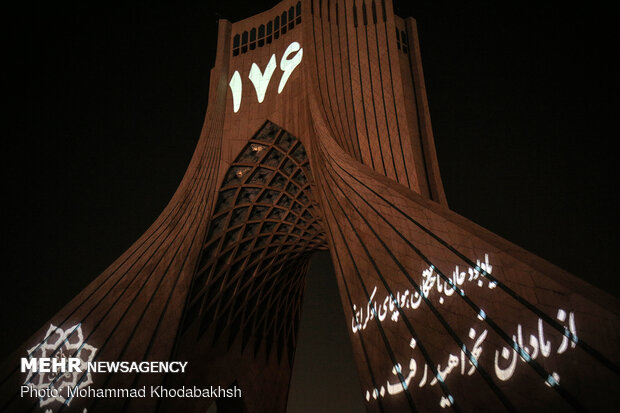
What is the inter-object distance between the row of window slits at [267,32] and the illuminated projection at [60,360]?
847 cm

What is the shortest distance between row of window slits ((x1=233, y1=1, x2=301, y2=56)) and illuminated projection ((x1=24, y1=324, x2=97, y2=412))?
333 inches

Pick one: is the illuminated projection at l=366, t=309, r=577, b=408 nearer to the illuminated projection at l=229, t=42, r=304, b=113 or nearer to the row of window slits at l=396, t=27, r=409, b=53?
the illuminated projection at l=229, t=42, r=304, b=113

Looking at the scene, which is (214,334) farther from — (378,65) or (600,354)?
(600,354)

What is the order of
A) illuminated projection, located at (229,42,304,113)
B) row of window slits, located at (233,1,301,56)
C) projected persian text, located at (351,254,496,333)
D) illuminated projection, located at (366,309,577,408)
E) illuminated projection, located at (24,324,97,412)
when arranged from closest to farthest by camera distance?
illuminated projection, located at (366,309,577,408)
projected persian text, located at (351,254,496,333)
illuminated projection, located at (24,324,97,412)
illuminated projection, located at (229,42,304,113)
row of window slits, located at (233,1,301,56)

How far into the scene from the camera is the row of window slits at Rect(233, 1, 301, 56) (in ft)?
37.6

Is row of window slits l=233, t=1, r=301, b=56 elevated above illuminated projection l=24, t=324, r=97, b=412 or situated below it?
above

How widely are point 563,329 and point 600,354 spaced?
13.1 inches

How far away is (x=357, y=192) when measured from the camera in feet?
22.7

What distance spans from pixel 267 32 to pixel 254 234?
570cm

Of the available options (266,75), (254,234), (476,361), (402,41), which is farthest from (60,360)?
(402,41)

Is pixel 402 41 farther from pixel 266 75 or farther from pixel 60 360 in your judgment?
pixel 60 360

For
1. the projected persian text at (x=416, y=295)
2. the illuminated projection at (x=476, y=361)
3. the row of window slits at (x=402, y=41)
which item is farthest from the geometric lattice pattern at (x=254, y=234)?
the illuminated projection at (x=476, y=361)

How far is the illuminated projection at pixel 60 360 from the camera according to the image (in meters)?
7.32

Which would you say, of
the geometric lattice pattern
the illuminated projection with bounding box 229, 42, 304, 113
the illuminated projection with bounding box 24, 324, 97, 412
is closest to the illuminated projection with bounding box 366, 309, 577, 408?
the illuminated projection with bounding box 24, 324, 97, 412
